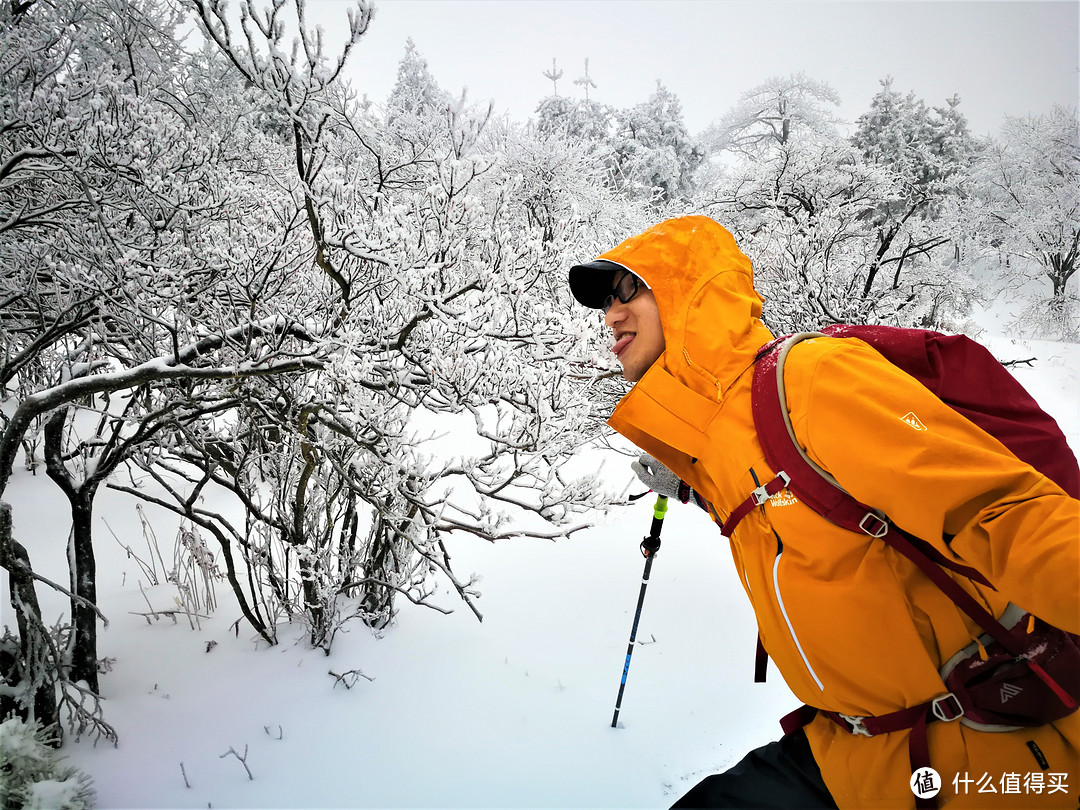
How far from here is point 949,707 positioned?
1173mm

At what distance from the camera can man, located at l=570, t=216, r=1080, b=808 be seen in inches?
38.9

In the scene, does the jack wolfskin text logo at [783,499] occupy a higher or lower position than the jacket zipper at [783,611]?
higher

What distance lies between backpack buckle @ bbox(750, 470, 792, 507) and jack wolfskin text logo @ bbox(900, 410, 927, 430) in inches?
10.9

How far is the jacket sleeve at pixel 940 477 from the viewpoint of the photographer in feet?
2.97

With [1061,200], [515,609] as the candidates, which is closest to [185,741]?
[515,609]

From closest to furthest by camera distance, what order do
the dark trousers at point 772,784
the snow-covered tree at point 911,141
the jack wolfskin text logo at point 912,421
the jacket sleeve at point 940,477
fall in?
the jacket sleeve at point 940,477
the jack wolfskin text logo at point 912,421
the dark trousers at point 772,784
the snow-covered tree at point 911,141

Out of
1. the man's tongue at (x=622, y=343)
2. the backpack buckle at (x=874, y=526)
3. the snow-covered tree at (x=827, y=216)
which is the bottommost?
the backpack buckle at (x=874, y=526)

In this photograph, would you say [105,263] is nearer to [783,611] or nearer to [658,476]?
[658,476]

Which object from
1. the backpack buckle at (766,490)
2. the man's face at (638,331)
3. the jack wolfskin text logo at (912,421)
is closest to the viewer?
the jack wolfskin text logo at (912,421)

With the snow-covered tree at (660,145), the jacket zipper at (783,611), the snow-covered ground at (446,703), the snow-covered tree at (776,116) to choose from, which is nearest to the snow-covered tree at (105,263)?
the snow-covered ground at (446,703)

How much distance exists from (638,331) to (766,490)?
0.63 metres

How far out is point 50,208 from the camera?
2738 mm

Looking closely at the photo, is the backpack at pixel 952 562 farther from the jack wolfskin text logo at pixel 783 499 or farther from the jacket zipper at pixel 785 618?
the jacket zipper at pixel 785 618

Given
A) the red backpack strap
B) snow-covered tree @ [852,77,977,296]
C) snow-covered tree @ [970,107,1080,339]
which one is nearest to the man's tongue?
the red backpack strap
